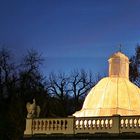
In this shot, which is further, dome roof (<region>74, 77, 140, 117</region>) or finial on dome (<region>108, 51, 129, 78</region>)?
finial on dome (<region>108, 51, 129, 78</region>)

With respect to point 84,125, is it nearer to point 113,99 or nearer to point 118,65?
point 113,99

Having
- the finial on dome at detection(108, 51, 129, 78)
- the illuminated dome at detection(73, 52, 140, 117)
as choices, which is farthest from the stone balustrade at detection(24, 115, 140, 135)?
the finial on dome at detection(108, 51, 129, 78)

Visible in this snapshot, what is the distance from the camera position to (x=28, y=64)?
2028 inches

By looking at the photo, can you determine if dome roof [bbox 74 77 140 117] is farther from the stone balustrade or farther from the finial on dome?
the stone balustrade

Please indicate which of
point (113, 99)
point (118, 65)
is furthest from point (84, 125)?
point (118, 65)

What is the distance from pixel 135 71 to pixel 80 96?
22.5ft

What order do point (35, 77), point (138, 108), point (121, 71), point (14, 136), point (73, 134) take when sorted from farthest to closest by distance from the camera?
1. point (35, 77)
2. point (14, 136)
3. point (121, 71)
4. point (138, 108)
5. point (73, 134)

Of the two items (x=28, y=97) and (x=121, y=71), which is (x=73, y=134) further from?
(x=28, y=97)

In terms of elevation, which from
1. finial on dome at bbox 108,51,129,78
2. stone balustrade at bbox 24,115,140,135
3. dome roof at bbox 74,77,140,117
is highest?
finial on dome at bbox 108,51,129,78

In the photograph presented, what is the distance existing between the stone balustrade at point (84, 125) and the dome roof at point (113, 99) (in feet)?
10.5

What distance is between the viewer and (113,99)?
32.2m

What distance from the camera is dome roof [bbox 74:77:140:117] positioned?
1248 inches

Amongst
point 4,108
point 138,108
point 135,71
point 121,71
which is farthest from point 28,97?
point 138,108

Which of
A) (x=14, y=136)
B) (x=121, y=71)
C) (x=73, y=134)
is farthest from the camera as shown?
(x=14, y=136)
